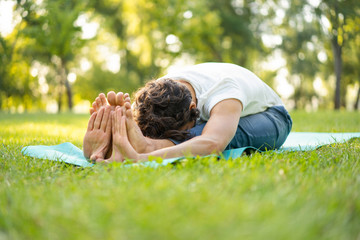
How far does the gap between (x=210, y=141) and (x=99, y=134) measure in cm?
88

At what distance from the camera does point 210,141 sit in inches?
95.2

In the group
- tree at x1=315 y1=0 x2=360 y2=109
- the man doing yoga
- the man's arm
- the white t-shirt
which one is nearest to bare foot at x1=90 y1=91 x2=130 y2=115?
the man doing yoga

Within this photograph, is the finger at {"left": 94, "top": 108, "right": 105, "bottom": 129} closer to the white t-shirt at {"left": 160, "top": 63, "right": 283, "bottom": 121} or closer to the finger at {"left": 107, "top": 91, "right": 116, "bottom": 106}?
the finger at {"left": 107, "top": 91, "right": 116, "bottom": 106}

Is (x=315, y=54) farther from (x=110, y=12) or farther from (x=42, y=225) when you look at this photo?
(x=42, y=225)

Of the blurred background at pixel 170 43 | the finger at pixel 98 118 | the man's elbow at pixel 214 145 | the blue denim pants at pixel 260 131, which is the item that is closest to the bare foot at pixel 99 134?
the finger at pixel 98 118

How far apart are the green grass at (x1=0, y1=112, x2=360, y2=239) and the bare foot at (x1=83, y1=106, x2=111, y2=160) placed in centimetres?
56

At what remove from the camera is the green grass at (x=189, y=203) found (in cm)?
113

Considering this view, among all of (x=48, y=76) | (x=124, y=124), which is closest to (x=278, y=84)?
(x=48, y=76)

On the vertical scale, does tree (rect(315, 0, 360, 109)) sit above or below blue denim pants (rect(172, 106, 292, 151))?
above

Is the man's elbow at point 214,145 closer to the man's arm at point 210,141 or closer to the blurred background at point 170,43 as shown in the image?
the man's arm at point 210,141

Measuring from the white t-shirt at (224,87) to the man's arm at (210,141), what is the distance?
17 centimetres

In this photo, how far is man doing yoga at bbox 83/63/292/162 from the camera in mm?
2461

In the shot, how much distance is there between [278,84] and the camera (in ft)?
85.8

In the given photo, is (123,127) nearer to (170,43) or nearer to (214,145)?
(214,145)
